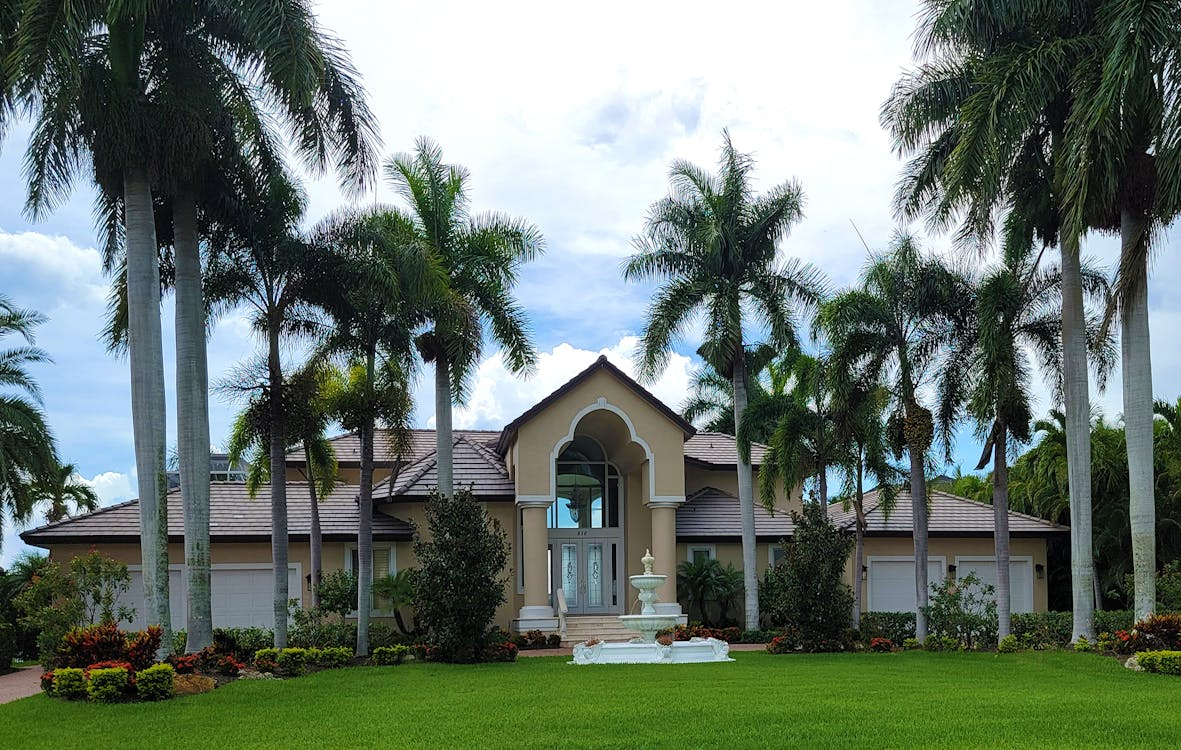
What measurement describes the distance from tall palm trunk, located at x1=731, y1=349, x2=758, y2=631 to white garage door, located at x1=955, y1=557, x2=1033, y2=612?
8.19m

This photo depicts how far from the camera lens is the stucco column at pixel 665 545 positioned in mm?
29922

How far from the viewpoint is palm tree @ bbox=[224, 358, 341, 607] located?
22906 millimetres

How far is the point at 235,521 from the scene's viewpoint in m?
30.5

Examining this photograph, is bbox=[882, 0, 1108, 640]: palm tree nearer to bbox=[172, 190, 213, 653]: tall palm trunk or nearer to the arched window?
the arched window

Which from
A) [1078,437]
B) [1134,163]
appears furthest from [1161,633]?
[1134,163]

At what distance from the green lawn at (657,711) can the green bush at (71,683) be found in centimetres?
25

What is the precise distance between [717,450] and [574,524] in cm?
683

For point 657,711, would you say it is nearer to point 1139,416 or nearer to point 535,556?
point 1139,416

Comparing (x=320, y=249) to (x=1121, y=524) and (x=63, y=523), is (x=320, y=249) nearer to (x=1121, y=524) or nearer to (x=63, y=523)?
(x=63, y=523)

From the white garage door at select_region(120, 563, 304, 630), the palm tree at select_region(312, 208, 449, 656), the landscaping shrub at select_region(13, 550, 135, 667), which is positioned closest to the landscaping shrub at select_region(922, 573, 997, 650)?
the palm tree at select_region(312, 208, 449, 656)

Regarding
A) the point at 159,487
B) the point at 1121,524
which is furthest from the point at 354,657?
the point at 1121,524

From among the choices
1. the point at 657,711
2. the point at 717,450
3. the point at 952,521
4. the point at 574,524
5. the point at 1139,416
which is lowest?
the point at 657,711

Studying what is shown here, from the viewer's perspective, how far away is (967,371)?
83.6ft

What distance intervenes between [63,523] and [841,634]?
795 inches
